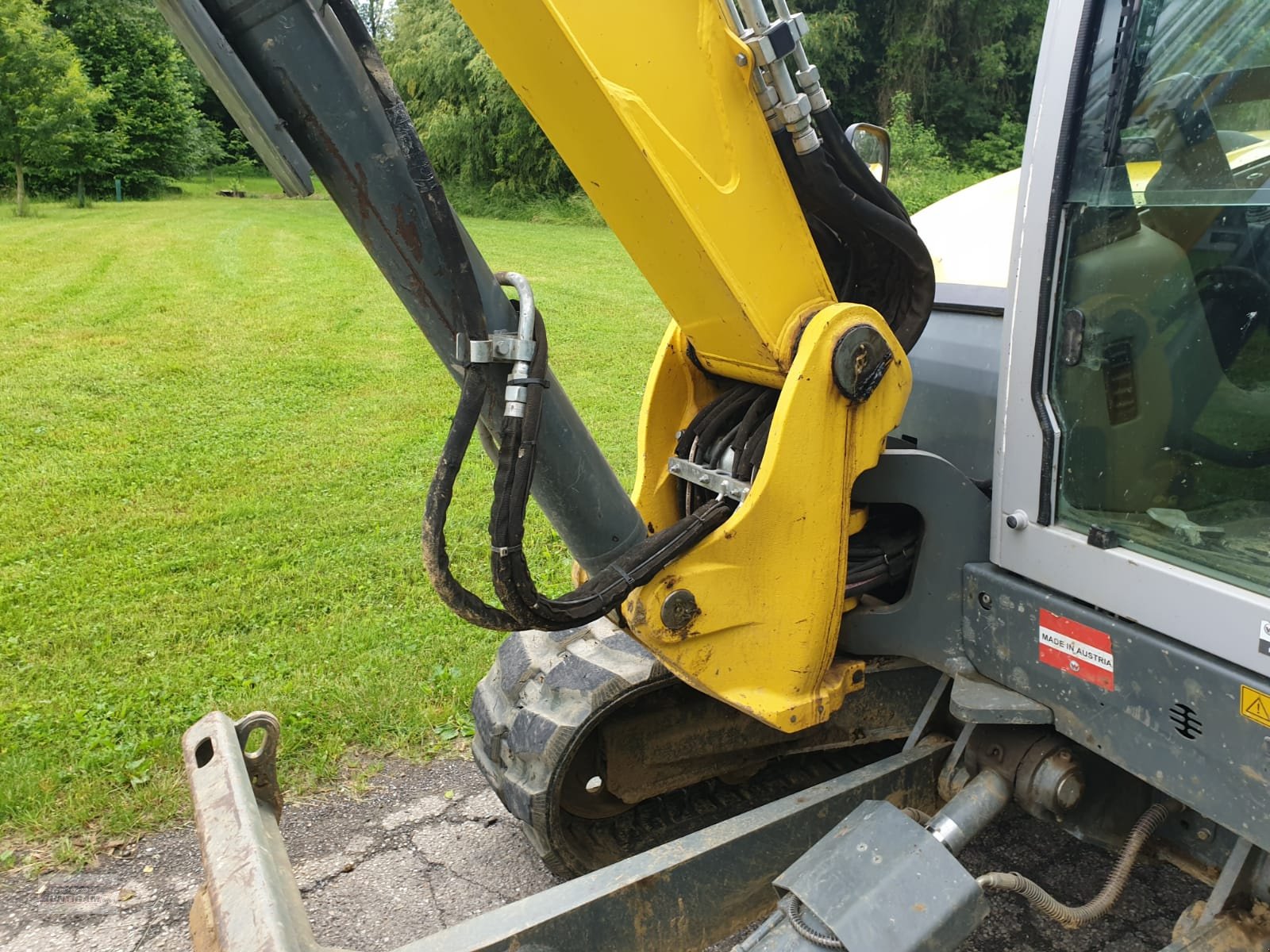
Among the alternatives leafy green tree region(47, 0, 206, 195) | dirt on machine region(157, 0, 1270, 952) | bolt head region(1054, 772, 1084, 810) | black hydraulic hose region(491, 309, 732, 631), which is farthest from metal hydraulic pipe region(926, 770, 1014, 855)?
leafy green tree region(47, 0, 206, 195)

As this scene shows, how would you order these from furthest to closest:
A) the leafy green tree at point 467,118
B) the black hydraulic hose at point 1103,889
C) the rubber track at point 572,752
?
the leafy green tree at point 467,118 < the rubber track at point 572,752 < the black hydraulic hose at point 1103,889

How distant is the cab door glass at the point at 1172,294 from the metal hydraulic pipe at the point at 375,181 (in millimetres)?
1002

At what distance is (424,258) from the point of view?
172 centimetres

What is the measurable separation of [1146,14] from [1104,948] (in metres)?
2.23

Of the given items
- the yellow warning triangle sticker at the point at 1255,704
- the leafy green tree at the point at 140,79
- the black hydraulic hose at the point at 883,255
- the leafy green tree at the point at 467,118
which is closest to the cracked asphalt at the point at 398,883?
the yellow warning triangle sticker at the point at 1255,704

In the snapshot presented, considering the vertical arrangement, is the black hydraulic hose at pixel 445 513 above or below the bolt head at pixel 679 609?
above

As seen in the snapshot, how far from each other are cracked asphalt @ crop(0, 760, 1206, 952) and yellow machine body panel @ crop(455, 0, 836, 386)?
68.8 inches

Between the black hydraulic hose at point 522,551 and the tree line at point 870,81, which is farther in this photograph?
the tree line at point 870,81

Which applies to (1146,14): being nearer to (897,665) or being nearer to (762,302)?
(762,302)

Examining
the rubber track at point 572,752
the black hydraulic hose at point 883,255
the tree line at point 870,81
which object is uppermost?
the tree line at point 870,81

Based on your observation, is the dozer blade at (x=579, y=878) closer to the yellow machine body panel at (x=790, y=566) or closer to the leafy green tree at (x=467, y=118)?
the yellow machine body panel at (x=790, y=566)

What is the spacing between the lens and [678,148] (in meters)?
1.82

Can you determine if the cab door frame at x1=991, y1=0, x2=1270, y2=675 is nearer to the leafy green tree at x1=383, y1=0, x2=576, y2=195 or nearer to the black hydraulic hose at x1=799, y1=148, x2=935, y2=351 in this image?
the black hydraulic hose at x1=799, y1=148, x2=935, y2=351

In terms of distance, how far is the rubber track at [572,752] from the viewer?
250 cm
